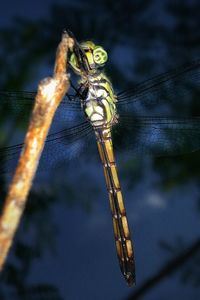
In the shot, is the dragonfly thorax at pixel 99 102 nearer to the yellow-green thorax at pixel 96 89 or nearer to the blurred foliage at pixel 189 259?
the yellow-green thorax at pixel 96 89

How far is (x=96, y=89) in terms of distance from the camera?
1104mm

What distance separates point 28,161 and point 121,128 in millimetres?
827

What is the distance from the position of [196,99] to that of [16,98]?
2.72 feet

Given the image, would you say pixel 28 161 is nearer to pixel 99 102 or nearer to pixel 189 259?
pixel 99 102

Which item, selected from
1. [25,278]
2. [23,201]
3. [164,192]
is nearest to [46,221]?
[25,278]

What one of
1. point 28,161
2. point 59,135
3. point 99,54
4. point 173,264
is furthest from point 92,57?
point 173,264

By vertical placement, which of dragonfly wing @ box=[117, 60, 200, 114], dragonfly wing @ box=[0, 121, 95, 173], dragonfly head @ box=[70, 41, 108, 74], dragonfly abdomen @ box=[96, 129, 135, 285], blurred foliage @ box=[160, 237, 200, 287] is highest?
dragonfly head @ box=[70, 41, 108, 74]

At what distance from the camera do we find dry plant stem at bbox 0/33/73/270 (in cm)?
50

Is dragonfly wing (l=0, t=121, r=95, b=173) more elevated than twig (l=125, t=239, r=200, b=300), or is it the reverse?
dragonfly wing (l=0, t=121, r=95, b=173)

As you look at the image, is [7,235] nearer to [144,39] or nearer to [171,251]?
[171,251]

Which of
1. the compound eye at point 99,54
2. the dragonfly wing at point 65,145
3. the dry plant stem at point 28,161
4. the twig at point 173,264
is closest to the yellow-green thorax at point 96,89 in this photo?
the compound eye at point 99,54

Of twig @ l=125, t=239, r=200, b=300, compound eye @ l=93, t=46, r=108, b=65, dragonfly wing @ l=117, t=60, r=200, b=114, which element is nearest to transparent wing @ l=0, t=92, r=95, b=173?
dragonfly wing @ l=117, t=60, r=200, b=114

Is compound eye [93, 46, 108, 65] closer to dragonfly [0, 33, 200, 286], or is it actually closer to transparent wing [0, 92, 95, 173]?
dragonfly [0, 33, 200, 286]

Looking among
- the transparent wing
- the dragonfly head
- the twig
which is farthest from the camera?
the twig
